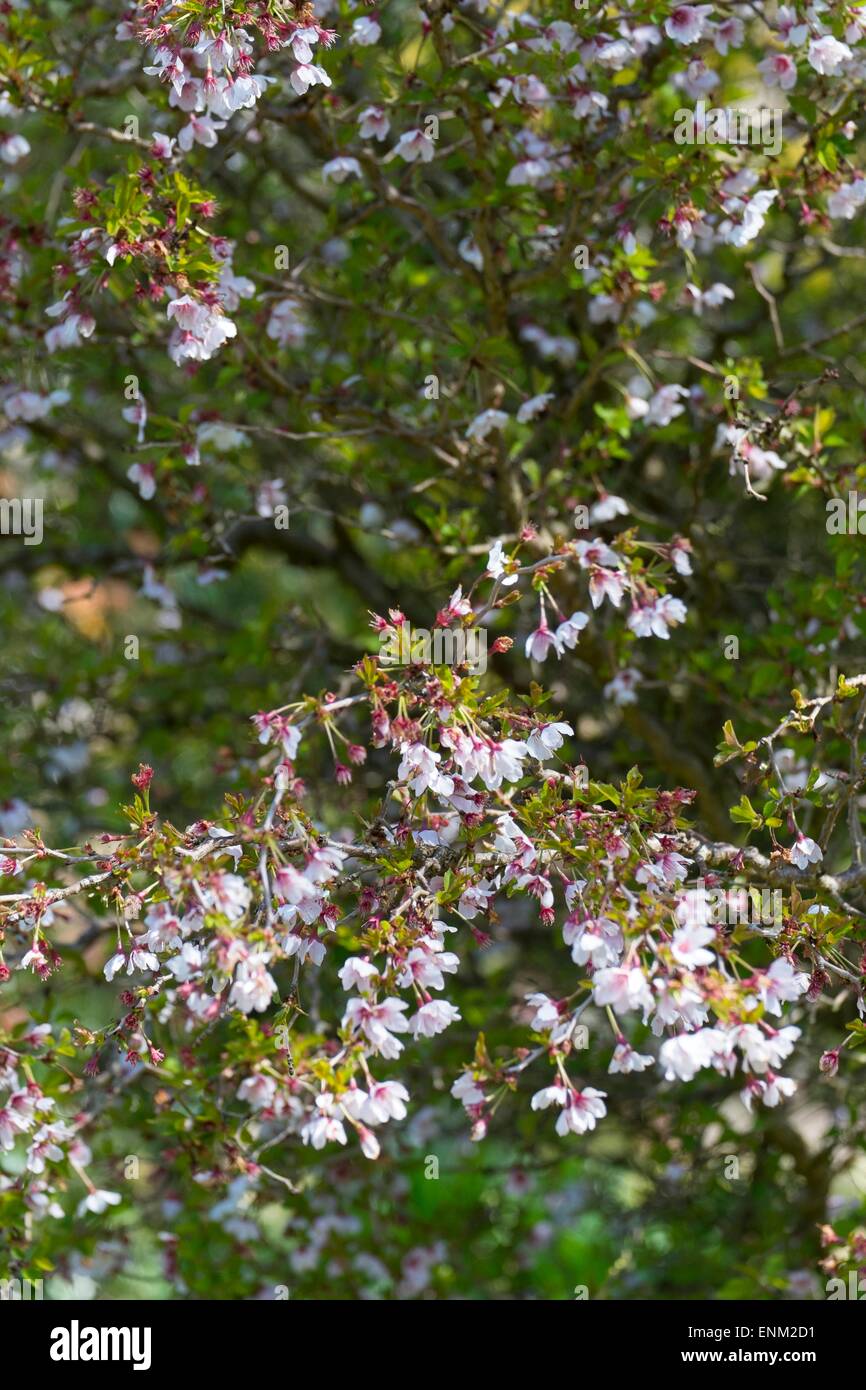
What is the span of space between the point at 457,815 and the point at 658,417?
150cm

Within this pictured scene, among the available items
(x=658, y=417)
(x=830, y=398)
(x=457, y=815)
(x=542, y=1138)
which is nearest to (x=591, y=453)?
(x=658, y=417)

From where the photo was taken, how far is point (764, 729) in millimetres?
3588

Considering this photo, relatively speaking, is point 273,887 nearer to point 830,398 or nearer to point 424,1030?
point 424,1030

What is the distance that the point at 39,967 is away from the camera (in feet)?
8.44

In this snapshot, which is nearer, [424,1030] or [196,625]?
[424,1030]

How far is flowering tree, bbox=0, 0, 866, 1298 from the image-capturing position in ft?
8.01

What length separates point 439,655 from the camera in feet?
8.91

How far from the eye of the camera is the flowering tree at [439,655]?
8.01ft
